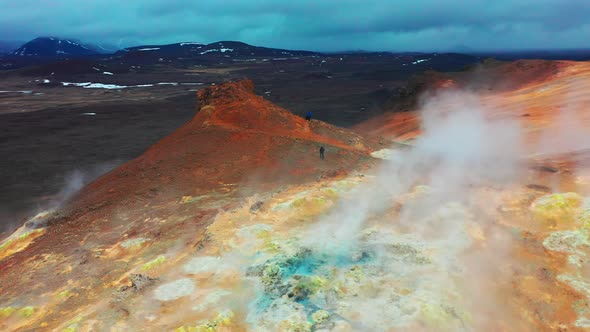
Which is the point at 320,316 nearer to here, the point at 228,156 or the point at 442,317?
the point at 442,317

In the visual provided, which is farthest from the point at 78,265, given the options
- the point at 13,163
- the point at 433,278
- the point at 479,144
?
the point at 13,163

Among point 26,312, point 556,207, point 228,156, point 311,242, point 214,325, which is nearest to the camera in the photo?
point 214,325

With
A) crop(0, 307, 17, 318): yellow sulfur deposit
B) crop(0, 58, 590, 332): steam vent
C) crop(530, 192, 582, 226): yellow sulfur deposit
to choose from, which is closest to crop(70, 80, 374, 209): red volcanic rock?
crop(0, 58, 590, 332): steam vent

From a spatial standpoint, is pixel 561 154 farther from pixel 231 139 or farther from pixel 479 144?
pixel 231 139

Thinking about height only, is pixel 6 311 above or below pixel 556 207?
below

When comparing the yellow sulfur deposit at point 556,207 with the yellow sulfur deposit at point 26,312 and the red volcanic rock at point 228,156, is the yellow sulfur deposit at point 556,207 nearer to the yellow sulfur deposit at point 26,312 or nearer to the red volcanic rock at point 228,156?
the red volcanic rock at point 228,156

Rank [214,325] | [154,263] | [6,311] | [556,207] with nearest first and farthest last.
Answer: [214,325] < [6,311] < [154,263] < [556,207]

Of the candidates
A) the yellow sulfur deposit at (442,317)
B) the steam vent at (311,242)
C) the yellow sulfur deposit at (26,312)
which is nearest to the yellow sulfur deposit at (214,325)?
the steam vent at (311,242)

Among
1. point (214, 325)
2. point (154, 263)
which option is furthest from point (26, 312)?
point (214, 325)

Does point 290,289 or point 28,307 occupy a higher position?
point 290,289
